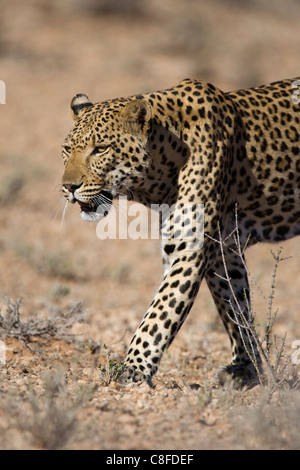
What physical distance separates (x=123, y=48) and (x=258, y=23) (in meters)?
7.19

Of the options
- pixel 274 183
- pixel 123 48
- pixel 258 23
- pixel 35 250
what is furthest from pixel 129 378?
pixel 258 23

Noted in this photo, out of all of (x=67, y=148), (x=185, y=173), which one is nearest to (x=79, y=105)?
(x=67, y=148)

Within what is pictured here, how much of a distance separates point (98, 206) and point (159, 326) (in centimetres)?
100

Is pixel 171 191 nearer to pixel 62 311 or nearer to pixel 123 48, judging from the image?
pixel 62 311

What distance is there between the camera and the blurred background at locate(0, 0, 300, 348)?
35.7 ft

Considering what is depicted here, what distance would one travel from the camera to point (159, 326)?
5.55 m

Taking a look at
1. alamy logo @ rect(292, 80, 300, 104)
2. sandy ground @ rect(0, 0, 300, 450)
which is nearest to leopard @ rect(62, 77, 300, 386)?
alamy logo @ rect(292, 80, 300, 104)

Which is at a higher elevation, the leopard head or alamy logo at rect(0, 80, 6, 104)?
alamy logo at rect(0, 80, 6, 104)

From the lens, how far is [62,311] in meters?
9.05

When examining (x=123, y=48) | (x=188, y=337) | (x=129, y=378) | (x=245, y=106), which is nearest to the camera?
(x=129, y=378)

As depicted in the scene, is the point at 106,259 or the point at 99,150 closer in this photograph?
the point at 99,150

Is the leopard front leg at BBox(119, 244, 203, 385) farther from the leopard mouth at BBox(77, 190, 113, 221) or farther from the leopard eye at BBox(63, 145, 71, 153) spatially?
the leopard eye at BBox(63, 145, 71, 153)

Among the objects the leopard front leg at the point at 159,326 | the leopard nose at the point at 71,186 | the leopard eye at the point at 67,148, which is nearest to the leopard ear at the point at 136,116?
the leopard eye at the point at 67,148

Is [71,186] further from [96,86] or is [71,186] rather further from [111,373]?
[96,86]
